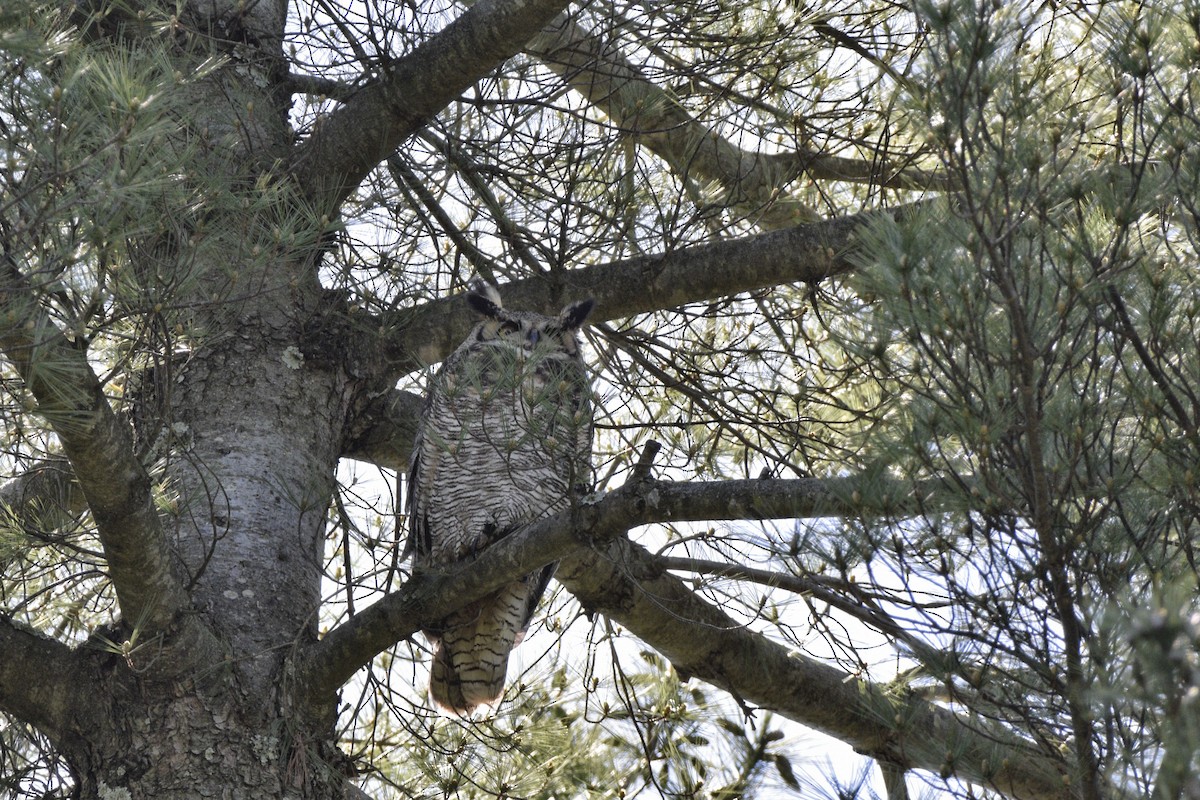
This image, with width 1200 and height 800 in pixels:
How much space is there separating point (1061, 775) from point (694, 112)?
225cm

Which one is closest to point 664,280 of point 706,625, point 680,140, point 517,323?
point 517,323

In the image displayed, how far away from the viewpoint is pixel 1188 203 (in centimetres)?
194

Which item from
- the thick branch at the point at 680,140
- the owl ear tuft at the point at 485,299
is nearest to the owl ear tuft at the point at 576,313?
the owl ear tuft at the point at 485,299

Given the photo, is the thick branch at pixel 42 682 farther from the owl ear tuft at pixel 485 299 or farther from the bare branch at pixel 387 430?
the owl ear tuft at pixel 485 299

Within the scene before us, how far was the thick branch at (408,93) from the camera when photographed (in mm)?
2730

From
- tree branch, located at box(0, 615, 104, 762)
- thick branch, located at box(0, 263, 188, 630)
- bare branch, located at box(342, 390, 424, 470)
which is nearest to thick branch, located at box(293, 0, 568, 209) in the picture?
bare branch, located at box(342, 390, 424, 470)

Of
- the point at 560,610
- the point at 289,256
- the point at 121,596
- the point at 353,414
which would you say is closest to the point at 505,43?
the point at 289,256

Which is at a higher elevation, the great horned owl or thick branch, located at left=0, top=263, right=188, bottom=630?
the great horned owl

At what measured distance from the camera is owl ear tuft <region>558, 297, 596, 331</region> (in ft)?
10.3

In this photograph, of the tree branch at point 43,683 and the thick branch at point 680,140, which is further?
the thick branch at point 680,140

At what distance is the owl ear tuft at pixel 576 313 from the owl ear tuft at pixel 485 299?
18cm

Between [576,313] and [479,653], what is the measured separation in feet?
3.24

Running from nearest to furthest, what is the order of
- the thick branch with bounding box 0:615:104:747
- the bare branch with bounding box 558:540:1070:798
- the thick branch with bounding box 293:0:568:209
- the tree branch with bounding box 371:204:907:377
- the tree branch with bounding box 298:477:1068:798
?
1. the tree branch with bounding box 298:477:1068:798
2. the thick branch with bounding box 0:615:104:747
3. the thick branch with bounding box 293:0:568:209
4. the bare branch with bounding box 558:540:1070:798
5. the tree branch with bounding box 371:204:907:377

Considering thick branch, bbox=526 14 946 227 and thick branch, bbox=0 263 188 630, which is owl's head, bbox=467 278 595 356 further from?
thick branch, bbox=0 263 188 630
